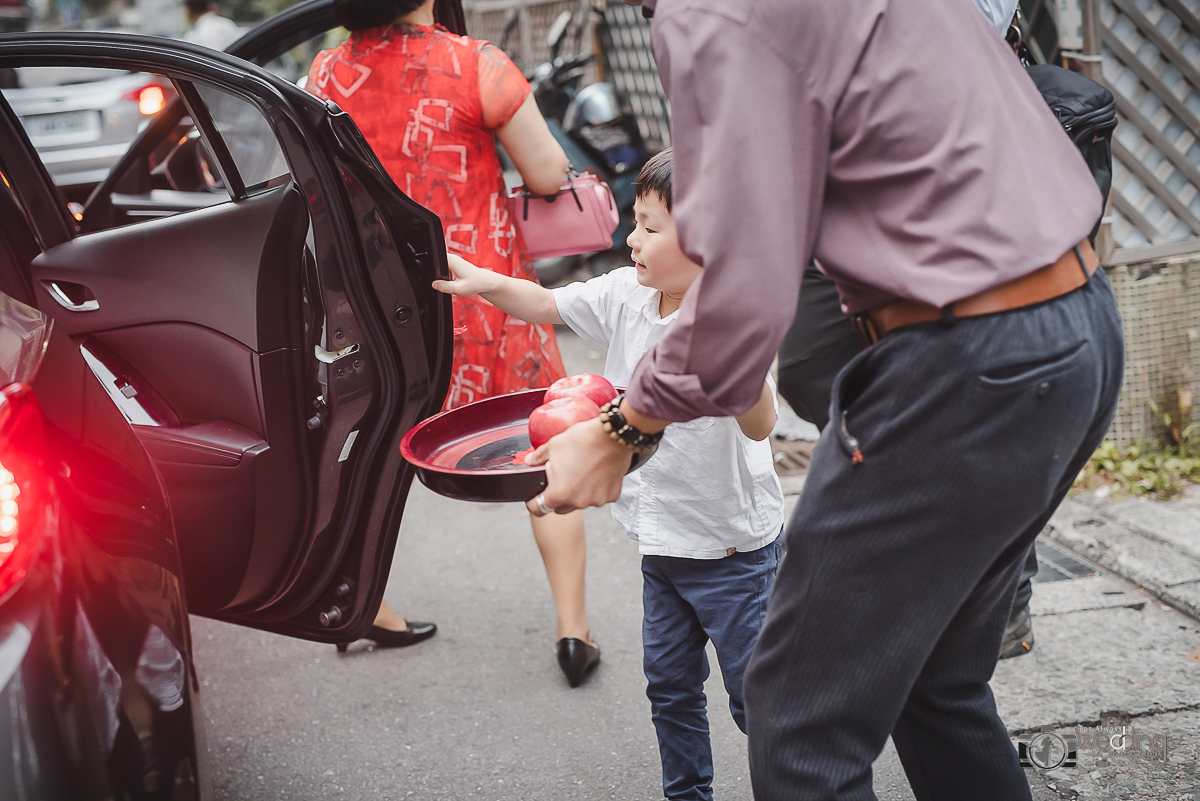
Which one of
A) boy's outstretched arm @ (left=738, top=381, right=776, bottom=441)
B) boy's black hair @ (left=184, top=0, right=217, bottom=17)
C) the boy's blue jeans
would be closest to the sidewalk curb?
the boy's blue jeans

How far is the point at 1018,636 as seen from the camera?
2797 millimetres

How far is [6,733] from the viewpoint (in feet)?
4.37

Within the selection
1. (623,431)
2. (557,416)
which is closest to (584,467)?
(623,431)

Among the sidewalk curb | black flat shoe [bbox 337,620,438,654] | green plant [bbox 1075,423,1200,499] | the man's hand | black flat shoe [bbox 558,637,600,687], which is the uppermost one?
the man's hand

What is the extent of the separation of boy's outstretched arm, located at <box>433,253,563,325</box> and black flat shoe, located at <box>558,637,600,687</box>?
1008 mm

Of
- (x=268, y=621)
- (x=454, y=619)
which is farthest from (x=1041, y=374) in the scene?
(x=454, y=619)

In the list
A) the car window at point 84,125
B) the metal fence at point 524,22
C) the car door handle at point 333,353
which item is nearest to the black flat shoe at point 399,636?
the car door handle at point 333,353

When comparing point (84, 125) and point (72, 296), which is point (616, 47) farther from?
point (72, 296)

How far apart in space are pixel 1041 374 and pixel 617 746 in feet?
5.39

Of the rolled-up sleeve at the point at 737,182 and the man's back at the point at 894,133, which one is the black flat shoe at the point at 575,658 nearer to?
the rolled-up sleeve at the point at 737,182

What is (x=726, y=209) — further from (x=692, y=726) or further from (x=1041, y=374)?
(x=692, y=726)

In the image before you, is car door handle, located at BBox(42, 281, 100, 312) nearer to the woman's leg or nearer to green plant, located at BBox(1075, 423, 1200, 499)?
the woman's leg

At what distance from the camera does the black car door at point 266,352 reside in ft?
7.16

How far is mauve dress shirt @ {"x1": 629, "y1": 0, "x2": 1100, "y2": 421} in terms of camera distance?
48.1 inches
